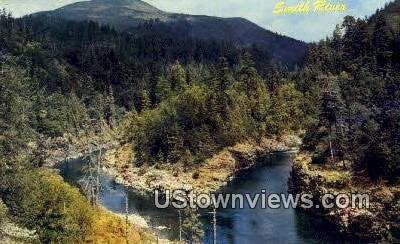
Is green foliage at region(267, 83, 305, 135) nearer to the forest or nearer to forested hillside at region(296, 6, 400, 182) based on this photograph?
the forest

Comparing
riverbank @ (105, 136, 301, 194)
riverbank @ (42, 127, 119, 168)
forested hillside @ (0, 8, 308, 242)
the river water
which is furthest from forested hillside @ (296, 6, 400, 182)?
riverbank @ (42, 127, 119, 168)

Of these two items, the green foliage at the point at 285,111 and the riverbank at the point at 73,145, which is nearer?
the riverbank at the point at 73,145

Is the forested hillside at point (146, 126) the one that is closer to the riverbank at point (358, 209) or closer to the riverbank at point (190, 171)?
the riverbank at point (190, 171)

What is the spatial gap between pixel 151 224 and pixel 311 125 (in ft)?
159

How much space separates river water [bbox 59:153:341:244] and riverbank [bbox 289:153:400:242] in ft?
8.83

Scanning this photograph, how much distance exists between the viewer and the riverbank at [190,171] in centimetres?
11625

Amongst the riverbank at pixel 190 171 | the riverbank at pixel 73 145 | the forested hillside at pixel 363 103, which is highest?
the forested hillside at pixel 363 103

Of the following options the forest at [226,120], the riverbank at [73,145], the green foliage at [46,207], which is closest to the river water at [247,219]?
the forest at [226,120]

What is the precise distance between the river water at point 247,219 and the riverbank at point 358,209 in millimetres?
2691

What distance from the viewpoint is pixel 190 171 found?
122000 mm

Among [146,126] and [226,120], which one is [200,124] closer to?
[226,120]

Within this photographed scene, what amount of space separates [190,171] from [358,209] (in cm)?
4652

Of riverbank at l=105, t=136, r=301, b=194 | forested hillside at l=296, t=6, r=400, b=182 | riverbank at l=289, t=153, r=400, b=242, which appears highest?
forested hillside at l=296, t=6, r=400, b=182

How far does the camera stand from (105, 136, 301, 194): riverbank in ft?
381
